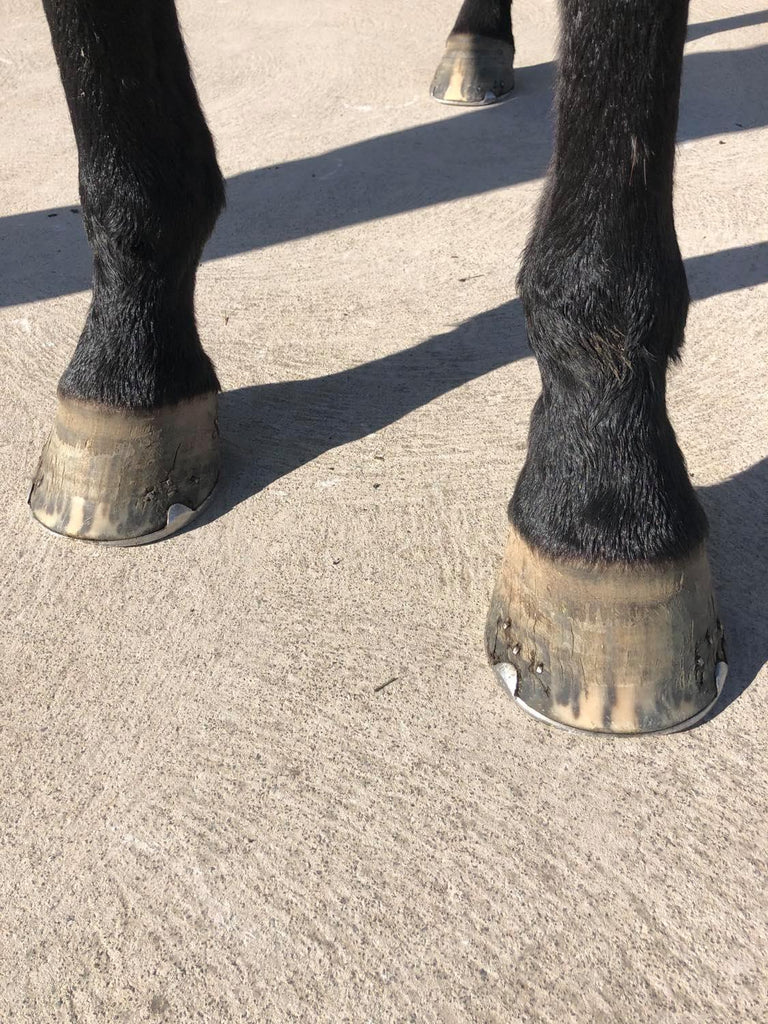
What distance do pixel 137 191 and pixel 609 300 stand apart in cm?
94

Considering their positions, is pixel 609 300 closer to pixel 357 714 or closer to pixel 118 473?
pixel 357 714

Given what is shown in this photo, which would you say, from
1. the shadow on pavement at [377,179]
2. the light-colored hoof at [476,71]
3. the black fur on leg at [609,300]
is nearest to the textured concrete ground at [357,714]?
the shadow on pavement at [377,179]

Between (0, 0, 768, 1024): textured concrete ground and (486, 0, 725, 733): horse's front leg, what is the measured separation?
10 centimetres

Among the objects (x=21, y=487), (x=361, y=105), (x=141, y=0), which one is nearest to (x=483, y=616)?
(x=21, y=487)

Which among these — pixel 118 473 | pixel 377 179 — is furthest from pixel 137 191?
pixel 377 179

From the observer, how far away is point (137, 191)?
6.33ft

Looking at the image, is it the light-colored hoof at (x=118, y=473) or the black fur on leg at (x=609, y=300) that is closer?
the black fur on leg at (x=609, y=300)

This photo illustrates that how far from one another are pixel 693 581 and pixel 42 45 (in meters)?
4.66

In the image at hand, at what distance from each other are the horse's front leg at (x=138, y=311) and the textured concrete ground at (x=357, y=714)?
105 millimetres

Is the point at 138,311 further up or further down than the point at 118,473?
further up

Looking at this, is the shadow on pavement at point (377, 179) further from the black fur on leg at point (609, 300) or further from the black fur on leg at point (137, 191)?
the black fur on leg at point (609, 300)

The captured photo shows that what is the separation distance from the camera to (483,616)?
6.26 ft

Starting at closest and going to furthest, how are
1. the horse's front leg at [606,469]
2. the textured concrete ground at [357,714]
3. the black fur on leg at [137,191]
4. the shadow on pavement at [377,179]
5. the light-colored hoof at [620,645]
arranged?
the textured concrete ground at [357,714]
the horse's front leg at [606,469]
the light-colored hoof at [620,645]
the black fur on leg at [137,191]
the shadow on pavement at [377,179]

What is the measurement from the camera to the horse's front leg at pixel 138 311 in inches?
74.4
